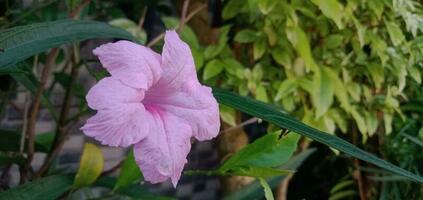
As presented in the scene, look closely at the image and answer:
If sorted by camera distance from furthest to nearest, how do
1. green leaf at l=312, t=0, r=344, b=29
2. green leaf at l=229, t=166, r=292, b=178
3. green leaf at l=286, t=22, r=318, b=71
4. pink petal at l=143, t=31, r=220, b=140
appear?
green leaf at l=286, t=22, r=318, b=71 → green leaf at l=312, t=0, r=344, b=29 → green leaf at l=229, t=166, r=292, b=178 → pink petal at l=143, t=31, r=220, b=140

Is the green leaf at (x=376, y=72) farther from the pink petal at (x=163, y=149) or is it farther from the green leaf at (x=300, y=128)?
the pink petal at (x=163, y=149)

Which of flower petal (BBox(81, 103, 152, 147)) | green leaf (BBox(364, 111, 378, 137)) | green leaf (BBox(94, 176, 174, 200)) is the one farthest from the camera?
green leaf (BBox(364, 111, 378, 137))

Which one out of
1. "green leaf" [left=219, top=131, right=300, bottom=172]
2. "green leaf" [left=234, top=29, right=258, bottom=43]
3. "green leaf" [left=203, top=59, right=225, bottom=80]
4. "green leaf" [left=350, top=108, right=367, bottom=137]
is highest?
"green leaf" [left=219, top=131, right=300, bottom=172]

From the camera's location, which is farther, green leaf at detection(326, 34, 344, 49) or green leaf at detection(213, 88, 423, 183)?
green leaf at detection(326, 34, 344, 49)

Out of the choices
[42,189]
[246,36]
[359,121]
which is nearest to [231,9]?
[246,36]

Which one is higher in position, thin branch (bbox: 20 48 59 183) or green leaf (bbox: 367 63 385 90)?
thin branch (bbox: 20 48 59 183)

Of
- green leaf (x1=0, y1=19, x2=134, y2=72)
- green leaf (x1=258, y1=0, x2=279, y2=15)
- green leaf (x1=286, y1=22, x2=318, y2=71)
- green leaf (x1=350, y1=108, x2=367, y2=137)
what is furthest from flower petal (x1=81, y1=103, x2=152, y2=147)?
green leaf (x1=350, y1=108, x2=367, y2=137)

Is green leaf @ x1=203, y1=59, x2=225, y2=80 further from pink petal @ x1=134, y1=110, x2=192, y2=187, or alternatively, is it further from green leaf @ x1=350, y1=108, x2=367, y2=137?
pink petal @ x1=134, y1=110, x2=192, y2=187
